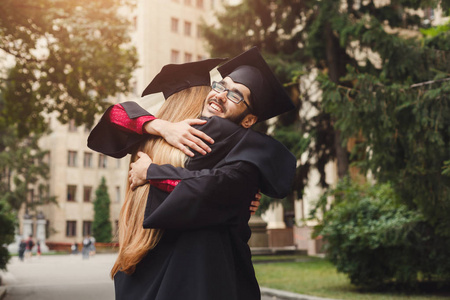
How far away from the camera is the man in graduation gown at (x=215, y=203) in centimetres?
246

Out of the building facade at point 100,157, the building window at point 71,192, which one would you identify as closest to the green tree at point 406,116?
the building facade at point 100,157

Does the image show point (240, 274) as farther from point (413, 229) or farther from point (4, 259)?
point (4, 259)

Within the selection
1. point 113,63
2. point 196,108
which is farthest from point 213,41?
point 196,108

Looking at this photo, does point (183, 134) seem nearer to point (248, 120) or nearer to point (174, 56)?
point (248, 120)

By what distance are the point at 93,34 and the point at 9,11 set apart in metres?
2.13

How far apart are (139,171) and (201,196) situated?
39 cm

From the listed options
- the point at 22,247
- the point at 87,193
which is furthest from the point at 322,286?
the point at 87,193

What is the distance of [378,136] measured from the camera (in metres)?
8.72

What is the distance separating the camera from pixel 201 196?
245 centimetres

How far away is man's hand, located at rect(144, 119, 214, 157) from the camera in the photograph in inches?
102

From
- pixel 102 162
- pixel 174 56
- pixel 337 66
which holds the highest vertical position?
pixel 174 56

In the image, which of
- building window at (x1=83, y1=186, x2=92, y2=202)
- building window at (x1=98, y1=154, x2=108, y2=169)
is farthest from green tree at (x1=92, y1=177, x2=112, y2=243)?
building window at (x1=98, y1=154, x2=108, y2=169)

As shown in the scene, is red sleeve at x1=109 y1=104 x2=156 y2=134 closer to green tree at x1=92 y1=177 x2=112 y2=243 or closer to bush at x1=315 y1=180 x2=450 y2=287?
bush at x1=315 y1=180 x2=450 y2=287

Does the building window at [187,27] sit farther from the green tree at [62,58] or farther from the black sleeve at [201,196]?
the black sleeve at [201,196]
